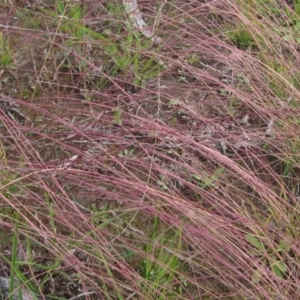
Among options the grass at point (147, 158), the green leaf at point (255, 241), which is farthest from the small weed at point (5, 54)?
the green leaf at point (255, 241)

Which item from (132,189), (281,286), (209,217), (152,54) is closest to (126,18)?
(152,54)

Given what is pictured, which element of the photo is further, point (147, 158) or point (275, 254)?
point (147, 158)

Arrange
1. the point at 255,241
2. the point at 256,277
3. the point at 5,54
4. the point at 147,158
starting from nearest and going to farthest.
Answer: the point at 256,277 → the point at 255,241 → the point at 147,158 → the point at 5,54

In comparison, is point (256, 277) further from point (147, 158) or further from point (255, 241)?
point (147, 158)

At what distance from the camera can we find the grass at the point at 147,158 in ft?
5.11

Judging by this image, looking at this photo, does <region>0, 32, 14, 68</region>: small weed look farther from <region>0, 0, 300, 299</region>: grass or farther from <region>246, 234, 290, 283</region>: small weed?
<region>246, 234, 290, 283</region>: small weed

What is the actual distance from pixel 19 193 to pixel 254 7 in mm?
1172

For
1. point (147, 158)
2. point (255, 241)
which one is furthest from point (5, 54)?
point (255, 241)

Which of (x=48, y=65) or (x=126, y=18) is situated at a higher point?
(x=126, y=18)

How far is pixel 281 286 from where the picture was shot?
4.94ft

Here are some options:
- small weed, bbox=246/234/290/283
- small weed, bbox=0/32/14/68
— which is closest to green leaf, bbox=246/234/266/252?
small weed, bbox=246/234/290/283

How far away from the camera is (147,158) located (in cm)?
196

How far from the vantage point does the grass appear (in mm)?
1559

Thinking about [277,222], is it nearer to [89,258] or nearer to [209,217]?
[209,217]
